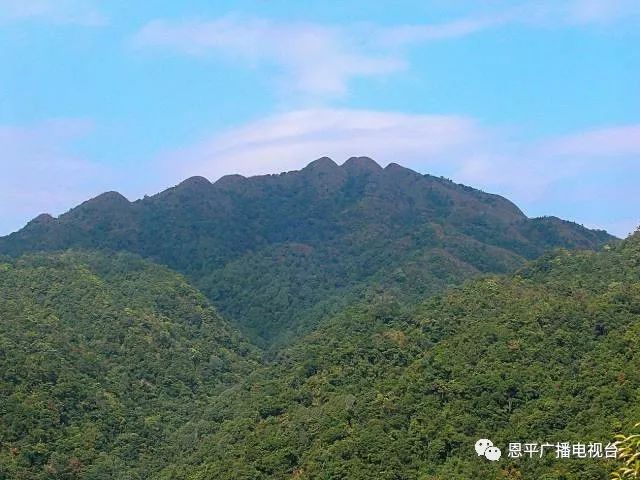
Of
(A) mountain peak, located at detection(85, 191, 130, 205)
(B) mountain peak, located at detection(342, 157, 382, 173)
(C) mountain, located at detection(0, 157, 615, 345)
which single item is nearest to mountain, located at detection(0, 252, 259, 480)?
(C) mountain, located at detection(0, 157, 615, 345)

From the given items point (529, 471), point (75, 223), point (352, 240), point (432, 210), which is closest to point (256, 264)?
point (352, 240)

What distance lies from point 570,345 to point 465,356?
5.16m

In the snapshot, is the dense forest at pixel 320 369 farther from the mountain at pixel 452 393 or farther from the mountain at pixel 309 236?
the mountain at pixel 309 236

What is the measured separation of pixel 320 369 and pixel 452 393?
33.5ft

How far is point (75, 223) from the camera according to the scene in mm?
103000

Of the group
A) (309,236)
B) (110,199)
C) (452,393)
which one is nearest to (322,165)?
(309,236)

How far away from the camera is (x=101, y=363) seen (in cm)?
5294

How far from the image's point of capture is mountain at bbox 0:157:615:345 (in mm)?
84562

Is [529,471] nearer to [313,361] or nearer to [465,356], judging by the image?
[465,356]

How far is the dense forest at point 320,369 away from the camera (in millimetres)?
32688

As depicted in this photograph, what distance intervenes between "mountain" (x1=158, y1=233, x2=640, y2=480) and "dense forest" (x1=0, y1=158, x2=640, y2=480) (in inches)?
4.1
